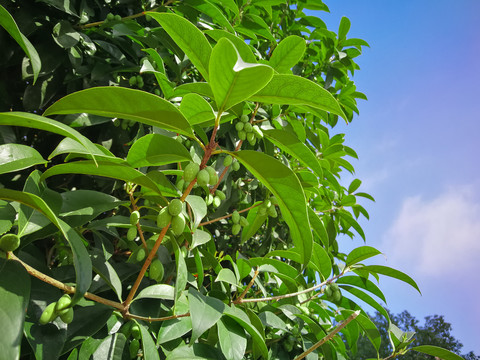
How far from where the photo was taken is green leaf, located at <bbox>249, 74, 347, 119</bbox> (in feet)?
2.13

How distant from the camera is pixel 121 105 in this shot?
62cm

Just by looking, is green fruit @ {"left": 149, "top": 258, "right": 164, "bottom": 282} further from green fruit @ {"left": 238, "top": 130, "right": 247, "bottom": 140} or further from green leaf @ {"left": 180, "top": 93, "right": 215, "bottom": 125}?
green fruit @ {"left": 238, "top": 130, "right": 247, "bottom": 140}

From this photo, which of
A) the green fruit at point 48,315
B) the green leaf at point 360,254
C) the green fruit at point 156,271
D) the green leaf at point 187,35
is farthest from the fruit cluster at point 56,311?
the green leaf at point 360,254

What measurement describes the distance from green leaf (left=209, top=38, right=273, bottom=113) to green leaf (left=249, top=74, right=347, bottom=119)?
0.27 ft

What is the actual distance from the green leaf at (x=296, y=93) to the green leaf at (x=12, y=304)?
485mm

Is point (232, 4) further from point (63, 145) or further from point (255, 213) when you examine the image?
point (63, 145)

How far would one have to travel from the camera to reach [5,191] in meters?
0.56

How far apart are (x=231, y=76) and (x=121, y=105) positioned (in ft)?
0.63

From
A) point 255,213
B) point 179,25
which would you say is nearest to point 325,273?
point 255,213

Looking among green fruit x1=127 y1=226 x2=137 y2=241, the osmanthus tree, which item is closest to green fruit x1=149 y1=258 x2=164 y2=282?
the osmanthus tree

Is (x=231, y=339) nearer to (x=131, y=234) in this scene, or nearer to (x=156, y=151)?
(x=131, y=234)

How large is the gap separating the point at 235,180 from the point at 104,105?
1071 mm

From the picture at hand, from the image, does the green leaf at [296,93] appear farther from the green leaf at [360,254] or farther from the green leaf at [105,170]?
the green leaf at [360,254]

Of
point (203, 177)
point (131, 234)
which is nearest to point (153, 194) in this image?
point (131, 234)
